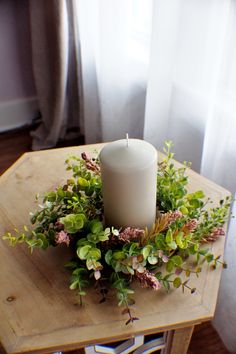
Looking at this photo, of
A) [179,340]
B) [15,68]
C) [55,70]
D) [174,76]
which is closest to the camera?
[179,340]

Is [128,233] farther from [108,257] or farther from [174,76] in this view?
[174,76]

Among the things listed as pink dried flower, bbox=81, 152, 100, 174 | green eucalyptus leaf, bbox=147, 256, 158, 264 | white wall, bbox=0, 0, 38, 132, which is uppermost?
pink dried flower, bbox=81, 152, 100, 174

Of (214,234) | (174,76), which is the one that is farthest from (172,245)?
(174,76)

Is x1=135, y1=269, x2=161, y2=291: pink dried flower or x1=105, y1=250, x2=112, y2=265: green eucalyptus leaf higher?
x1=105, y1=250, x2=112, y2=265: green eucalyptus leaf

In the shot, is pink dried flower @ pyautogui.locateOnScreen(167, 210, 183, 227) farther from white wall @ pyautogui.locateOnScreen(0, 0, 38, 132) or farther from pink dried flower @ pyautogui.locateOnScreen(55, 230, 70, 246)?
white wall @ pyautogui.locateOnScreen(0, 0, 38, 132)

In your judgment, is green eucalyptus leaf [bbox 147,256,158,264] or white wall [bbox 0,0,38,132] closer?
green eucalyptus leaf [bbox 147,256,158,264]

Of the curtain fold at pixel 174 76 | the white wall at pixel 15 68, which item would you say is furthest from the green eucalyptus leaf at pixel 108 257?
the white wall at pixel 15 68

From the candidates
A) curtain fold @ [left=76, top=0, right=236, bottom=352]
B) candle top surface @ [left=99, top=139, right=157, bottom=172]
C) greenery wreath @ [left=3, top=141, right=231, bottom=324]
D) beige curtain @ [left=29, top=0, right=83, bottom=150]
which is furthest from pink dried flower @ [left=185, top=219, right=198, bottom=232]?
beige curtain @ [left=29, top=0, right=83, bottom=150]

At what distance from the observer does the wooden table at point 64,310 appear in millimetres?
561

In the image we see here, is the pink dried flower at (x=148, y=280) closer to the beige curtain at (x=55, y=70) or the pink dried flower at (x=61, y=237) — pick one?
the pink dried flower at (x=61, y=237)

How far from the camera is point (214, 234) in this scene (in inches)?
26.6

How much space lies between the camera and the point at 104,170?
59cm

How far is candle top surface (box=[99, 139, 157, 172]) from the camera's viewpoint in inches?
22.6

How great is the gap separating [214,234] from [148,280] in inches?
6.6
